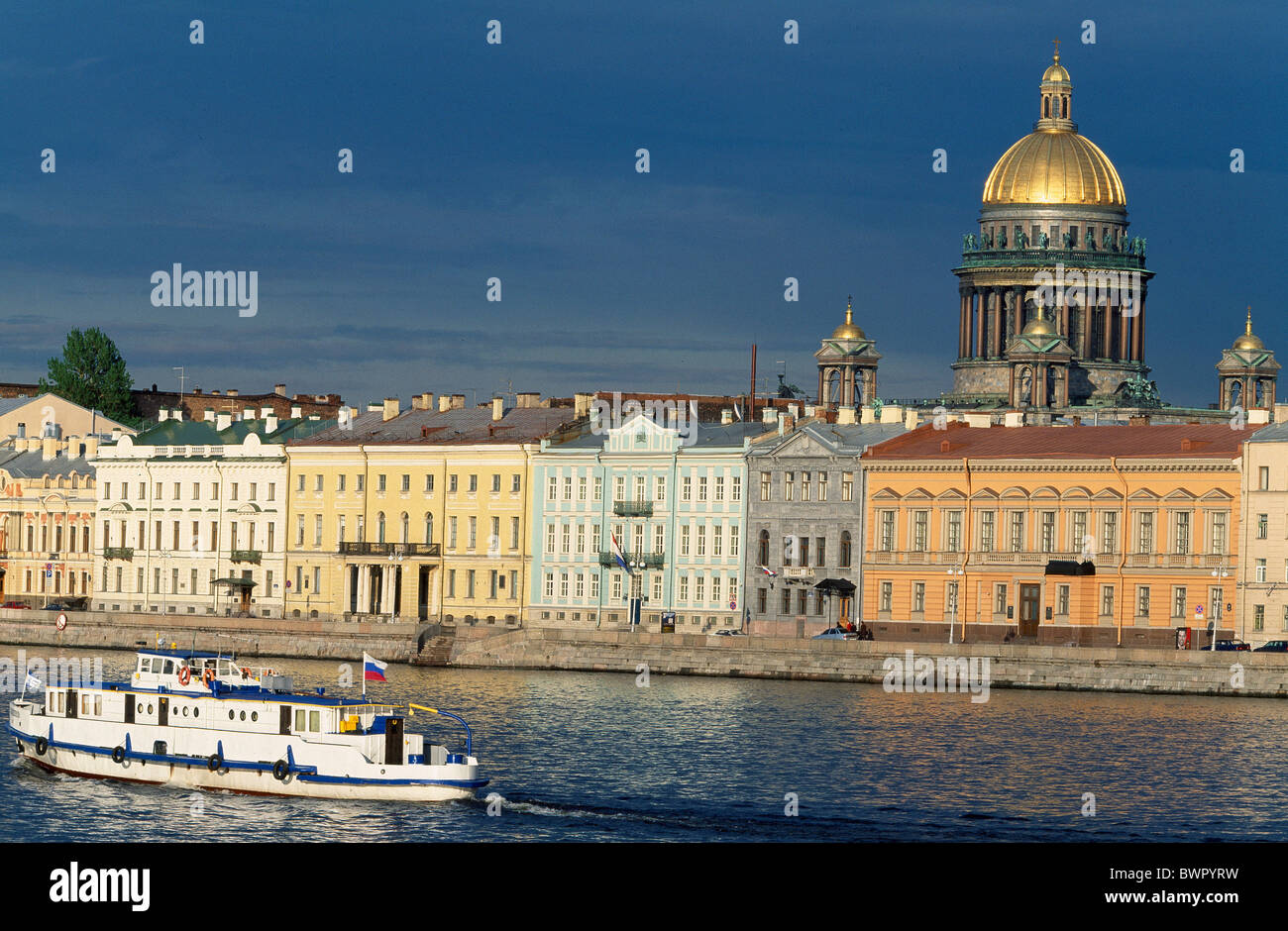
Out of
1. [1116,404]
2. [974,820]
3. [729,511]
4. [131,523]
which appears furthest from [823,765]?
[1116,404]

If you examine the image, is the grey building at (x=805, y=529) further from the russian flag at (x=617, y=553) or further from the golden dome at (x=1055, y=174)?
the golden dome at (x=1055, y=174)

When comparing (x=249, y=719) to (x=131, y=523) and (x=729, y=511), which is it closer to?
(x=729, y=511)

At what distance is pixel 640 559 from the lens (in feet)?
290

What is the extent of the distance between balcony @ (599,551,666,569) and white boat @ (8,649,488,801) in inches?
1475

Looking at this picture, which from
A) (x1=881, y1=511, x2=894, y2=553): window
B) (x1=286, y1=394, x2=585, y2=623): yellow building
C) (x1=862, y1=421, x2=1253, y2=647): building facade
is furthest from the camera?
(x1=286, y1=394, x2=585, y2=623): yellow building

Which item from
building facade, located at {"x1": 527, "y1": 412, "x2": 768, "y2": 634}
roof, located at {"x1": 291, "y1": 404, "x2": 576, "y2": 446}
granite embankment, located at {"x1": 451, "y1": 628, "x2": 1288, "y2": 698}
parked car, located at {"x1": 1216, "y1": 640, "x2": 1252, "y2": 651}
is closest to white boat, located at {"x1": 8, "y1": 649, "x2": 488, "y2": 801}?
granite embankment, located at {"x1": 451, "y1": 628, "x2": 1288, "y2": 698}

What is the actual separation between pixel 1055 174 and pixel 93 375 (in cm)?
4898

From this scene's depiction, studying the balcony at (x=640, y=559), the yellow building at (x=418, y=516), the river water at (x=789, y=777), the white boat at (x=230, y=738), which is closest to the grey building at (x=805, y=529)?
the balcony at (x=640, y=559)

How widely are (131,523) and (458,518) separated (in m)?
15.6

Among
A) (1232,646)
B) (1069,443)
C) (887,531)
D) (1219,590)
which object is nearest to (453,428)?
(887,531)

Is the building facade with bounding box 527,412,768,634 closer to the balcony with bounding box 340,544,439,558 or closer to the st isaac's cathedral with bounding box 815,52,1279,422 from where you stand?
the balcony with bounding box 340,544,439,558

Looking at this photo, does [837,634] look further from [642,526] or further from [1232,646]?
[1232,646]

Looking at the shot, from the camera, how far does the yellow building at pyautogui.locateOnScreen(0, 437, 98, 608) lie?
338 feet

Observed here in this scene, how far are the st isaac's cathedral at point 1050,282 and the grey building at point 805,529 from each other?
31.8 metres
